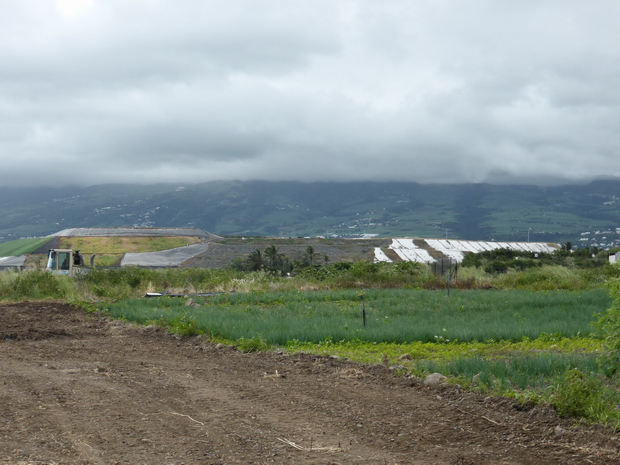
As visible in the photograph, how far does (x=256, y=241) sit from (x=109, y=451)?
8178 centimetres

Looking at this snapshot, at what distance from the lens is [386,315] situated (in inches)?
818

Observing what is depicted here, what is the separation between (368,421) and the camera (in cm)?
784

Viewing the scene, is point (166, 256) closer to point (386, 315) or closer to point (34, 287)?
point (34, 287)

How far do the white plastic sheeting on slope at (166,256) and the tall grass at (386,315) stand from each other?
3807 cm

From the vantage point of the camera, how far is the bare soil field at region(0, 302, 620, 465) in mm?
6625

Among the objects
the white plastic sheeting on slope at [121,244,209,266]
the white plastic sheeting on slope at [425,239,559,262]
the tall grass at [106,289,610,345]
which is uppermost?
the tall grass at [106,289,610,345]

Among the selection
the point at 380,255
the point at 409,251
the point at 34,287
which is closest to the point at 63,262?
the point at 34,287

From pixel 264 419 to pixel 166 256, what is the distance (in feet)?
206

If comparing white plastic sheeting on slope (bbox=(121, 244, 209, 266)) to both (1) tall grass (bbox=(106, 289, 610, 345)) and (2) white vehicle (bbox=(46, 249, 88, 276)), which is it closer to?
(2) white vehicle (bbox=(46, 249, 88, 276))

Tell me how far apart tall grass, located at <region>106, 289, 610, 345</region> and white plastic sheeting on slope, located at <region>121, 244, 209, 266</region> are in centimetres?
3807

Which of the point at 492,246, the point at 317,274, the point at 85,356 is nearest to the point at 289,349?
the point at 85,356

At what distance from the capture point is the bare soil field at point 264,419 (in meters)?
6.62

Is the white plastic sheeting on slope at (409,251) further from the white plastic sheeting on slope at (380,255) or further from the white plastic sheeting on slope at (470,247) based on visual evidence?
the white plastic sheeting on slope at (470,247)

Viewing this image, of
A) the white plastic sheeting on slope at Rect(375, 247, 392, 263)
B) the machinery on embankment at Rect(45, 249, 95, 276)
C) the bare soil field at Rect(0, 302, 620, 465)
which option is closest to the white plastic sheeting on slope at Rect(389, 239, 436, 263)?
the white plastic sheeting on slope at Rect(375, 247, 392, 263)
